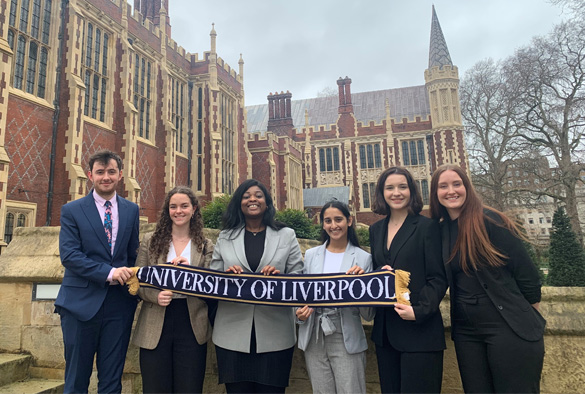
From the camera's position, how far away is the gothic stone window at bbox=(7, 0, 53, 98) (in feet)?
32.6

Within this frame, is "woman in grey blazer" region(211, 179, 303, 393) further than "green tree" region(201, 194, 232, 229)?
No

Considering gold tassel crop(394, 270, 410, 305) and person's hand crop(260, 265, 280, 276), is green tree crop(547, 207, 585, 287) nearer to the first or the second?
gold tassel crop(394, 270, 410, 305)

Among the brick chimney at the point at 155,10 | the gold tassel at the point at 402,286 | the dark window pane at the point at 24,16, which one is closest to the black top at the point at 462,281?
the gold tassel at the point at 402,286

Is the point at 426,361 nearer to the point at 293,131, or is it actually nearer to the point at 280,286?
the point at 280,286

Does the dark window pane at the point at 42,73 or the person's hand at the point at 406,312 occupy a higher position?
the dark window pane at the point at 42,73

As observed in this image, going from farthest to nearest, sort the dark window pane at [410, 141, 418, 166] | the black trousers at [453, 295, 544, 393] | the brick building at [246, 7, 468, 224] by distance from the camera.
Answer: the dark window pane at [410, 141, 418, 166], the brick building at [246, 7, 468, 224], the black trousers at [453, 295, 544, 393]

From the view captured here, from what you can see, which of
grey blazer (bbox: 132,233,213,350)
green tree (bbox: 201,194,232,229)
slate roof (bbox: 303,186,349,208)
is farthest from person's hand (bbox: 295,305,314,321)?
slate roof (bbox: 303,186,349,208)

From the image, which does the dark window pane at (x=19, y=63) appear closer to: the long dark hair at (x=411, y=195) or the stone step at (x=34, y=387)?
the stone step at (x=34, y=387)

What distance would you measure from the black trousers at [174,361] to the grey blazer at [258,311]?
180 millimetres

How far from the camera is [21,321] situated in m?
3.30

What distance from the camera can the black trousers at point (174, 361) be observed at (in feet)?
7.46

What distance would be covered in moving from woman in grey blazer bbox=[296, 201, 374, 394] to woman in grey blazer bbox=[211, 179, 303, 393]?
0.16 metres

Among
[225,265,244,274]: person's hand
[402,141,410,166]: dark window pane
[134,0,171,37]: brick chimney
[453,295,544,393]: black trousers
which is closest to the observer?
[453,295,544,393]: black trousers

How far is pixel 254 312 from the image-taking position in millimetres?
2361
